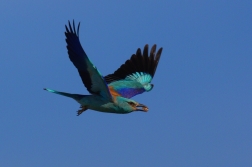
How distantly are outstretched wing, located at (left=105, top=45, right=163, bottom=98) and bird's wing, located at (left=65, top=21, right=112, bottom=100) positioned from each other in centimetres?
292

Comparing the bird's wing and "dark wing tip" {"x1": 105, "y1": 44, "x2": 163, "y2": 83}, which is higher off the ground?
"dark wing tip" {"x1": 105, "y1": 44, "x2": 163, "y2": 83}

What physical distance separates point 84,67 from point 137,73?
523 centimetres

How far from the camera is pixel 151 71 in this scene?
23.8 m

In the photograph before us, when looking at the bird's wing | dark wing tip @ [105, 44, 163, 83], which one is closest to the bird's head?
the bird's wing

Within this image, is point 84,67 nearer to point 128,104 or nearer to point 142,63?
point 128,104

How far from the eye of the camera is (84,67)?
1855 cm

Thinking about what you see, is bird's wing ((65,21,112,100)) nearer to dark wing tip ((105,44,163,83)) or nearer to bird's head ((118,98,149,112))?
bird's head ((118,98,149,112))

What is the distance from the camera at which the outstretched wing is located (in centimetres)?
2212

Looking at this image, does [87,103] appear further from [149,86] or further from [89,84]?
[149,86]

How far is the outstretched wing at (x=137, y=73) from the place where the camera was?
22.1 metres

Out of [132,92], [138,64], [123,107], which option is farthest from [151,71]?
[123,107]

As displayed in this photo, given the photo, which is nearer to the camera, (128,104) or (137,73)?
(128,104)

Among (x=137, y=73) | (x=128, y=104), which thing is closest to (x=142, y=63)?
(x=137, y=73)

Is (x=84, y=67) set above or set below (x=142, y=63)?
below
